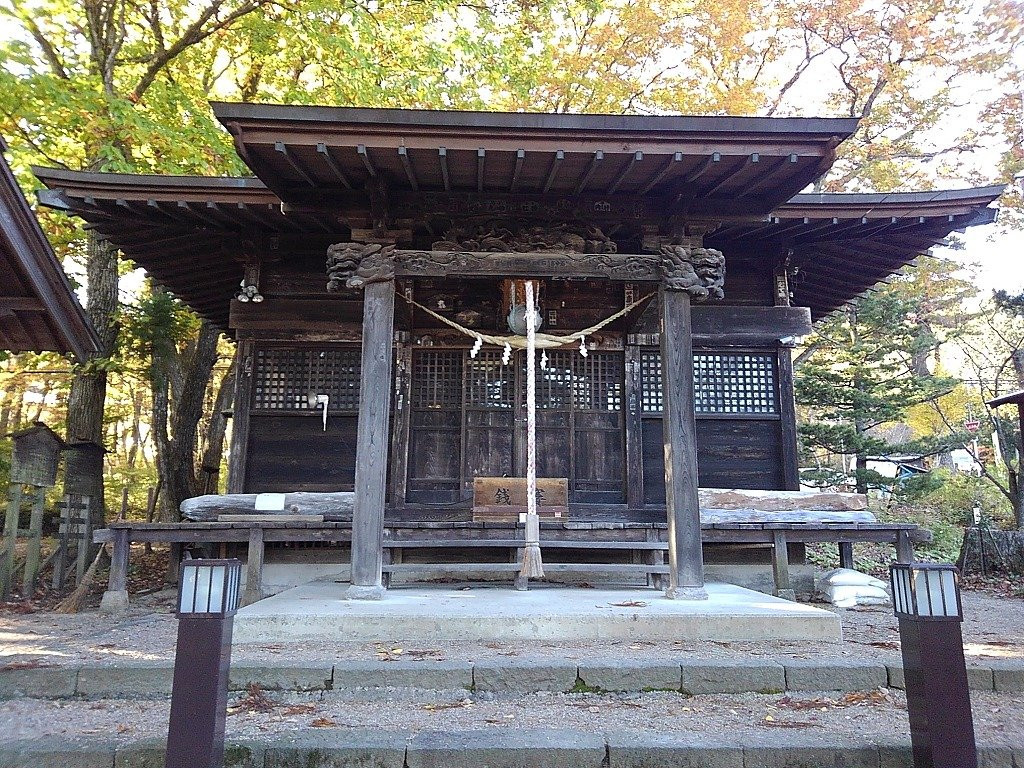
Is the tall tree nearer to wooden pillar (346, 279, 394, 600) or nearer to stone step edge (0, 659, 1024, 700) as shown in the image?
stone step edge (0, 659, 1024, 700)

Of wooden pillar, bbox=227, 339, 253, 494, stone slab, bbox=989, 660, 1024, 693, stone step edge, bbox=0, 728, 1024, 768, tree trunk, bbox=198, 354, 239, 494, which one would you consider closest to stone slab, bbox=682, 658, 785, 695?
stone step edge, bbox=0, 728, 1024, 768

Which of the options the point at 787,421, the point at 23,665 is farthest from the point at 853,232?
the point at 23,665

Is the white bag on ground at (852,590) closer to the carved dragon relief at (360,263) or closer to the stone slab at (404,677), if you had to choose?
the stone slab at (404,677)

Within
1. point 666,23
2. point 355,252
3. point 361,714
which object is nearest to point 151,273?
point 355,252

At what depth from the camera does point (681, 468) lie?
637 cm

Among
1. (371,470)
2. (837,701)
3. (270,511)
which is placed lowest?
(837,701)

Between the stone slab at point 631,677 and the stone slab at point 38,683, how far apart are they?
11.7 feet

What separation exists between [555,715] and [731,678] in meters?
1.34

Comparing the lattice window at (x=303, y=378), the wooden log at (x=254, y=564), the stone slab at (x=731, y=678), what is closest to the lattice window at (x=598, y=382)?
the lattice window at (x=303, y=378)

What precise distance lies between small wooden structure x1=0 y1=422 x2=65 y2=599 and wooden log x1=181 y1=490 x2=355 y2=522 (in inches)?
77.3

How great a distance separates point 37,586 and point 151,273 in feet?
15.8

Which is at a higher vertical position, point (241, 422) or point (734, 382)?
point (734, 382)

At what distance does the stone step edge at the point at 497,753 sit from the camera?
3.56 m

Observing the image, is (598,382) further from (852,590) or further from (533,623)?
(533,623)
